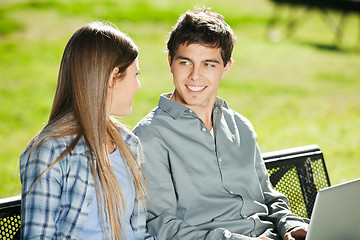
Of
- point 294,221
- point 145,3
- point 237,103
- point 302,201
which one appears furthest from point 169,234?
point 145,3

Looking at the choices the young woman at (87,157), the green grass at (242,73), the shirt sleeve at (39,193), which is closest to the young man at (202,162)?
the young woman at (87,157)

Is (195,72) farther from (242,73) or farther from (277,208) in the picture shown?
(242,73)

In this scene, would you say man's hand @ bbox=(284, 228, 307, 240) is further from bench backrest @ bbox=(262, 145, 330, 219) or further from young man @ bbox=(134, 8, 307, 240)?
bench backrest @ bbox=(262, 145, 330, 219)

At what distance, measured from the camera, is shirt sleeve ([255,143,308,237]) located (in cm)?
236

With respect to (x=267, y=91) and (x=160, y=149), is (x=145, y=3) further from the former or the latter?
(x=160, y=149)

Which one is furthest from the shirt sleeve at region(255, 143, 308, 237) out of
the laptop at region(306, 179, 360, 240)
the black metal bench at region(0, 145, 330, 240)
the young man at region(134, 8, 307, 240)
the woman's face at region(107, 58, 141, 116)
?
the woman's face at region(107, 58, 141, 116)

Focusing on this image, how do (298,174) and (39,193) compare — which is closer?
(39,193)

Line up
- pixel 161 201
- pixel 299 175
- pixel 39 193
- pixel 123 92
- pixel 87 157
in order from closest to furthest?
1. pixel 39 193
2. pixel 87 157
3. pixel 123 92
4. pixel 161 201
5. pixel 299 175

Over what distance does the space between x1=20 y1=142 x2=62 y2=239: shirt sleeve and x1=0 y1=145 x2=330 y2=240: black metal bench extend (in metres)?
1.19

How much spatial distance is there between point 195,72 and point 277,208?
709mm

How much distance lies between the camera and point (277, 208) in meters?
2.50

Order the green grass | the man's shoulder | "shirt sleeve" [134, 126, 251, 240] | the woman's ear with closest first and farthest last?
1. the woman's ear
2. "shirt sleeve" [134, 126, 251, 240]
3. the man's shoulder
4. the green grass

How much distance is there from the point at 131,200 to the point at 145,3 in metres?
9.29

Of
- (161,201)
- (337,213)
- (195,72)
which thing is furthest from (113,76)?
(337,213)
